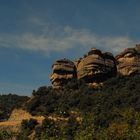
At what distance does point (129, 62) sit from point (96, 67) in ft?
28.6

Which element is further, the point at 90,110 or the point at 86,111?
the point at 90,110

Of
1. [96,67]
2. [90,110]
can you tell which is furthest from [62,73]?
[90,110]

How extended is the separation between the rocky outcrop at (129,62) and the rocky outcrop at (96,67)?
204 cm

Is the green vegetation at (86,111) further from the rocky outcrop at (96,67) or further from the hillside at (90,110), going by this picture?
the rocky outcrop at (96,67)

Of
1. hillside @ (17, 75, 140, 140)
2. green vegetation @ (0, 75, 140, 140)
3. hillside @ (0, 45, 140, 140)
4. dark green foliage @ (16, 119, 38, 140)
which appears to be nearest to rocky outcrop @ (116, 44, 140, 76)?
hillside @ (0, 45, 140, 140)

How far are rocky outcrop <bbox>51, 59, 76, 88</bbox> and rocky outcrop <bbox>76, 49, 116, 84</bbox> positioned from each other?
1.99 metres

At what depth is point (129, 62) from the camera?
135 m

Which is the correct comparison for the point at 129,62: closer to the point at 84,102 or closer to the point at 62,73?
the point at 62,73

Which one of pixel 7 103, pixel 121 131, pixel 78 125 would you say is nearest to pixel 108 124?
pixel 78 125

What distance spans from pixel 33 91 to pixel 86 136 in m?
49.1

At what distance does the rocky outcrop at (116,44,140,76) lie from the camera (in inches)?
5295

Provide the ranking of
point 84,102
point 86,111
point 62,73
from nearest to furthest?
point 86,111, point 84,102, point 62,73

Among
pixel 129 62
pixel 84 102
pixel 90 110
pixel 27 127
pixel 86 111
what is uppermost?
pixel 129 62

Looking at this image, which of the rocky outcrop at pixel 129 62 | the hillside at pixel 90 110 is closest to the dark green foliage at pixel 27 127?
the hillside at pixel 90 110
